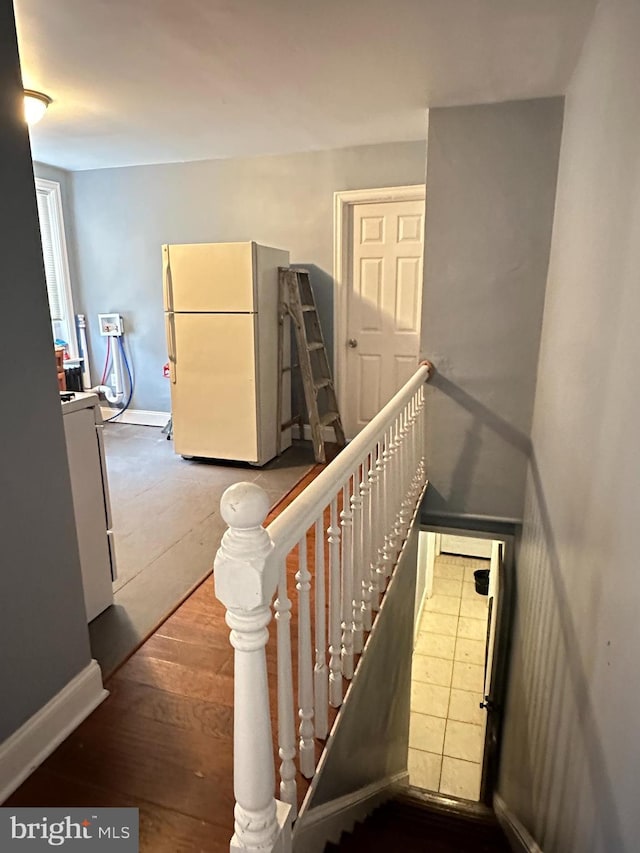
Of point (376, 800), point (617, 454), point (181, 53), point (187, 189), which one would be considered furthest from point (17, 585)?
point (187, 189)

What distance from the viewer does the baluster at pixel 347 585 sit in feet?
5.36

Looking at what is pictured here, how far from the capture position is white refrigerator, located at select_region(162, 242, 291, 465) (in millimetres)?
3754

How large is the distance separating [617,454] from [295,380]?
3383mm

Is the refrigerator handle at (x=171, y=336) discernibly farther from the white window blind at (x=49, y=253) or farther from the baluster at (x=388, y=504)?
the baluster at (x=388, y=504)

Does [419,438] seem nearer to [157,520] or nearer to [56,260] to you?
[157,520]

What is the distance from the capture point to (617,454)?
1.34 metres

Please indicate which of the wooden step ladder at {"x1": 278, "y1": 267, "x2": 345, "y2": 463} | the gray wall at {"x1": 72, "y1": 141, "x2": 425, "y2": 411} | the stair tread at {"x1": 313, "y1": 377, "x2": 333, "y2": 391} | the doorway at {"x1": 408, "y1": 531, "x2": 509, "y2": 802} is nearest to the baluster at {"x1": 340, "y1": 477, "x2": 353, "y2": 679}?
the doorway at {"x1": 408, "y1": 531, "x2": 509, "y2": 802}

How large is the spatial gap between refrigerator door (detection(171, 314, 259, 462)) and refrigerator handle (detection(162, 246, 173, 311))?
0.10m

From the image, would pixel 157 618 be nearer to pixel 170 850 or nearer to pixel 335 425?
pixel 170 850

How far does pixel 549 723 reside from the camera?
2057 mm

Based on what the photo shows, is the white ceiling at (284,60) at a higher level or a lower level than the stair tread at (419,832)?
higher

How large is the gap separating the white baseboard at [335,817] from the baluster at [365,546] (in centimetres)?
59

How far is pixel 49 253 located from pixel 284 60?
3407 mm

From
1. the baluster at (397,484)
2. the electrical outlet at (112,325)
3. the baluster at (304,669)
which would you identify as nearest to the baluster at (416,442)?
the baluster at (397,484)
